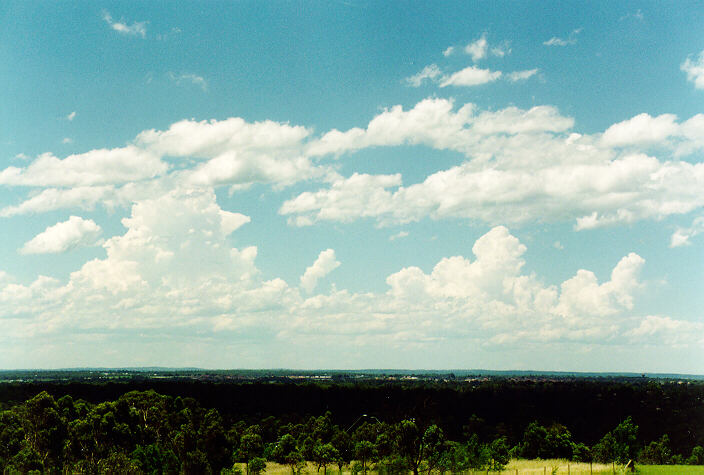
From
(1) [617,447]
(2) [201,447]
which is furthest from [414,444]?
(1) [617,447]

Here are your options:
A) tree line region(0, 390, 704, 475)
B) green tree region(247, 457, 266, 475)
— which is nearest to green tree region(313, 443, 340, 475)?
tree line region(0, 390, 704, 475)

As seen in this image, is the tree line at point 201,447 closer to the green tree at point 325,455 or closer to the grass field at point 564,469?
the green tree at point 325,455

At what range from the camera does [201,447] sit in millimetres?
78562

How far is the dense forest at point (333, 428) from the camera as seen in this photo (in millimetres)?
74562

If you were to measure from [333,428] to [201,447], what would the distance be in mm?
32345

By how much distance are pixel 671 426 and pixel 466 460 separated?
7553 cm

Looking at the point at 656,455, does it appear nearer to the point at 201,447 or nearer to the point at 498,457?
the point at 498,457

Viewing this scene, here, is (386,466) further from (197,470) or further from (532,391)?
(532,391)

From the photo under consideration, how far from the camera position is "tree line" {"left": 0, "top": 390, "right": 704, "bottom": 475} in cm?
7081

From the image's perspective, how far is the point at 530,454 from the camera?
346 feet

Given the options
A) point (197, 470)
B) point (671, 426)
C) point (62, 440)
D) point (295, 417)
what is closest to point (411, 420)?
point (197, 470)

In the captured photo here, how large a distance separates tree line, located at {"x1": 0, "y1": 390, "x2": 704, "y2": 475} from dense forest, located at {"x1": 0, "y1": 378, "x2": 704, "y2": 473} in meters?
0.16

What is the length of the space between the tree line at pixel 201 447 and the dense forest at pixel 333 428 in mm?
155

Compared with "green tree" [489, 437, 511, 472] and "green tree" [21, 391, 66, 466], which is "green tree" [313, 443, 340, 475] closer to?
"green tree" [489, 437, 511, 472]
